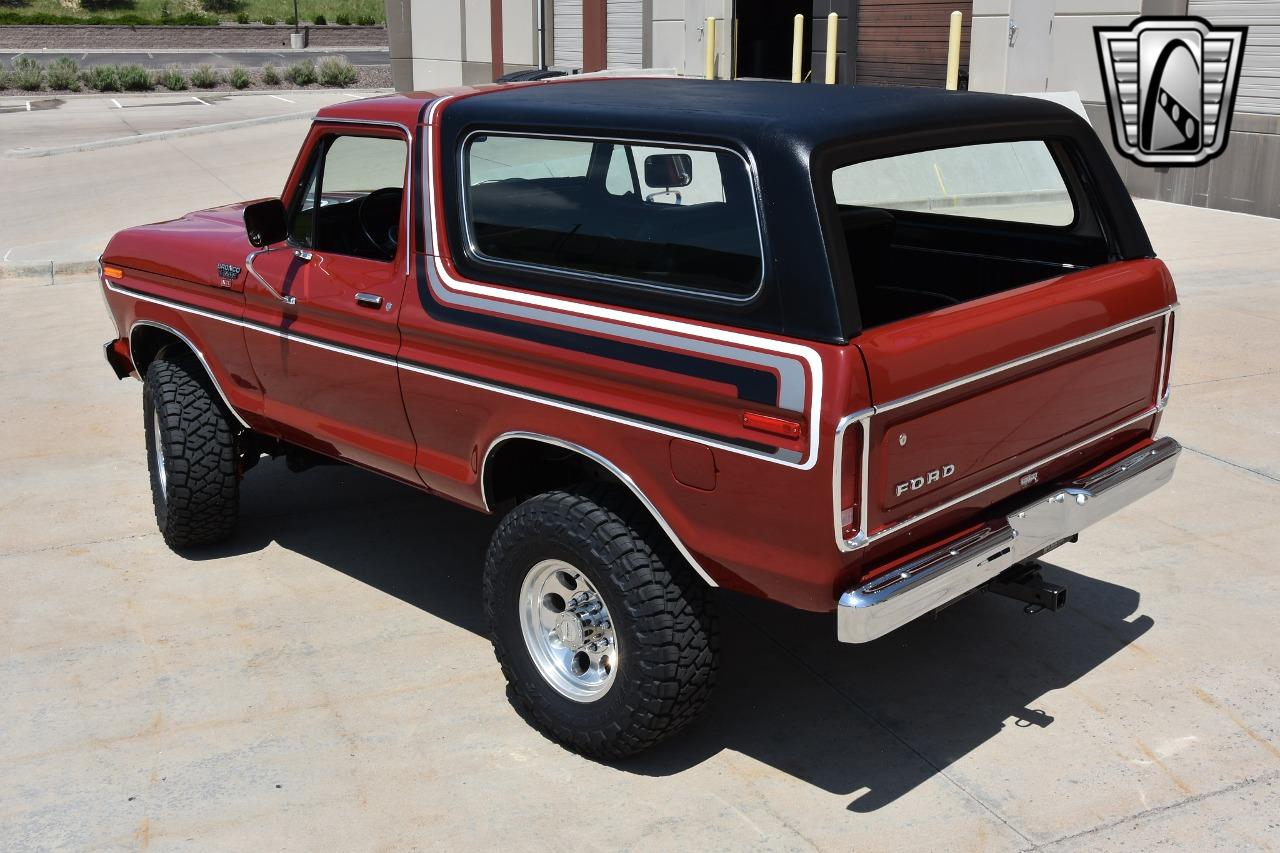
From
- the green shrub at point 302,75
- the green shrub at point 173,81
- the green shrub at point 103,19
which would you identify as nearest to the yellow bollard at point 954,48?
the green shrub at point 173,81

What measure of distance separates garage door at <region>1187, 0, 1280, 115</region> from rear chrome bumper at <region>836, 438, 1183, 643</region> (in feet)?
33.3

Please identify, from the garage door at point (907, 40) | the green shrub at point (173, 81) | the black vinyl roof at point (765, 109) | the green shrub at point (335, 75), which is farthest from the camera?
the green shrub at point (335, 75)

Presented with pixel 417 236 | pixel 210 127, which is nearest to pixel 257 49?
pixel 210 127

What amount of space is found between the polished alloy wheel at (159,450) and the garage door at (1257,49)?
448 inches

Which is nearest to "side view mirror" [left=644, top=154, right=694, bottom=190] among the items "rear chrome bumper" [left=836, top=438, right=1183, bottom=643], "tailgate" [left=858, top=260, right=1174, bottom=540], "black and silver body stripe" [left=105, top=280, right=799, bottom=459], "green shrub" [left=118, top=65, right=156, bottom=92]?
"black and silver body stripe" [left=105, top=280, right=799, bottom=459]

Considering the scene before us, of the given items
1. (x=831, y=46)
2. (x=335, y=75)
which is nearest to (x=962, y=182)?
(x=831, y=46)

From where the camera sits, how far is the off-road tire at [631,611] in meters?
3.86

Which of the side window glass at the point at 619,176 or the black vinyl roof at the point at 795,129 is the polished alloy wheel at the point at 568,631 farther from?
the side window glass at the point at 619,176

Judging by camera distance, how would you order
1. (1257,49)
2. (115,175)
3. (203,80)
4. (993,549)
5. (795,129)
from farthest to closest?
1. (203,80)
2. (115,175)
3. (1257,49)
4. (993,549)
5. (795,129)

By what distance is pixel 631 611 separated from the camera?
3859 millimetres

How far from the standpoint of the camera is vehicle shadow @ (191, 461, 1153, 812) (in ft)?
13.7

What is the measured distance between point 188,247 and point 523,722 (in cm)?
251

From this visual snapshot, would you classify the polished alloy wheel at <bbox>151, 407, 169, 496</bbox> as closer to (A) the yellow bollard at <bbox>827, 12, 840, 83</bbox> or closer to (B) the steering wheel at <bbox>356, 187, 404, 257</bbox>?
(B) the steering wheel at <bbox>356, 187, 404, 257</bbox>

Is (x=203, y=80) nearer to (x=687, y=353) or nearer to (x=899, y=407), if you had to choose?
(x=687, y=353)
